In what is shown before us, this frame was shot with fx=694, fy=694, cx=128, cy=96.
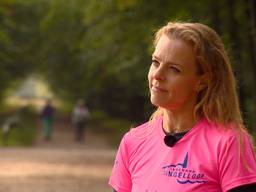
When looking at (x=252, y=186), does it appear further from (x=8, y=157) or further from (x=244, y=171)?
(x=8, y=157)

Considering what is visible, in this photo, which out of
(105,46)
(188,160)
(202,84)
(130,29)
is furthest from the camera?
(105,46)

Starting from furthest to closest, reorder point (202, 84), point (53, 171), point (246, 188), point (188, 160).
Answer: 1. point (53, 171)
2. point (202, 84)
3. point (188, 160)
4. point (246, 188)

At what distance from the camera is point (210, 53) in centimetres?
245

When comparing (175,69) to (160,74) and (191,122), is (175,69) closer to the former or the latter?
(160,74)

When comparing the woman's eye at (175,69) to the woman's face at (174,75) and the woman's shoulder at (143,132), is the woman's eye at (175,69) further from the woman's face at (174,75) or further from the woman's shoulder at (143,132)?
the woman's shoulder at (143,132)

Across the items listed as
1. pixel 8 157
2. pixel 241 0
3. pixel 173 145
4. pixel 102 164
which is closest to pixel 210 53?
pixel 173 145

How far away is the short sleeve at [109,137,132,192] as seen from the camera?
266 cm

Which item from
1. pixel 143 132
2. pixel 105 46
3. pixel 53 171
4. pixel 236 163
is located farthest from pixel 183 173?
pixel 105 46

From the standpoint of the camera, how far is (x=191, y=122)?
2.52 meters

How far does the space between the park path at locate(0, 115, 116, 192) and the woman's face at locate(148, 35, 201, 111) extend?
1079 cm

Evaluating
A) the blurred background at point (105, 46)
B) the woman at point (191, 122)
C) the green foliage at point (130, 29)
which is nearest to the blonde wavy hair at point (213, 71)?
the woman at point (191, 122)

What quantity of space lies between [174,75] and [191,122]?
183 millimetres

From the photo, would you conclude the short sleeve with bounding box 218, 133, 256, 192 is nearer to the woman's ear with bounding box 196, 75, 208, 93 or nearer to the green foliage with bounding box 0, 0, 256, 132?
the woman's ear with bounding box 196, 75, 208, 93

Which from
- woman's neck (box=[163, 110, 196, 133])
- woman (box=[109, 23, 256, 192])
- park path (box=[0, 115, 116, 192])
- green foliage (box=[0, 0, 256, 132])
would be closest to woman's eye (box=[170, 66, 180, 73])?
woman (box=[109, 23, 256, 192])
